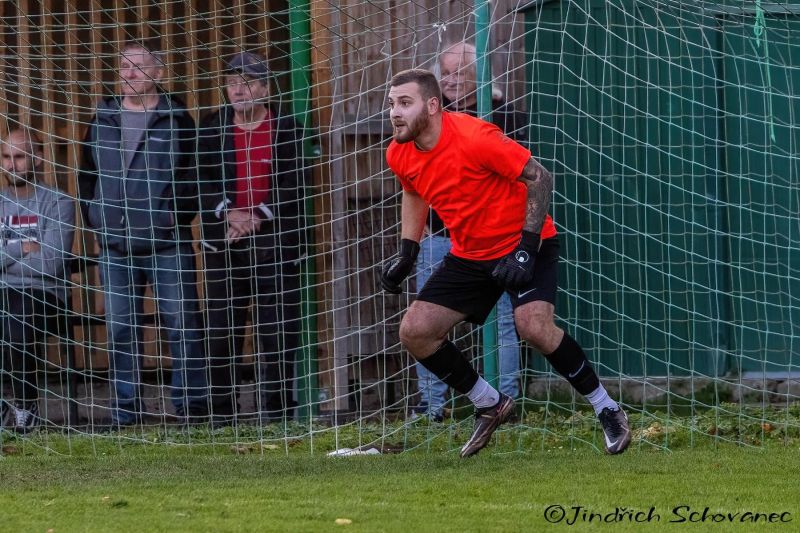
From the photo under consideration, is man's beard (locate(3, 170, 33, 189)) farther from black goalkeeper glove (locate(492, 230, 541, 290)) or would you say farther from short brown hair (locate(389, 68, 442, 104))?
black goalkeeper glove (locate(492, 230, 541, 290))

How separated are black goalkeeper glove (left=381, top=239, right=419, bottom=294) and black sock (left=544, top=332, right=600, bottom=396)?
2.71 feet

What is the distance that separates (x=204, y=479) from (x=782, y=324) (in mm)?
4107

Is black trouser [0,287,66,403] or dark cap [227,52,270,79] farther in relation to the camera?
black trouser [0,287,66,403]

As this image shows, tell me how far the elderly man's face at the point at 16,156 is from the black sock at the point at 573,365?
3853 mm

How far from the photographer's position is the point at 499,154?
6734 millimetres

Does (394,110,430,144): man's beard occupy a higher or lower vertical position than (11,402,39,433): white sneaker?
higher

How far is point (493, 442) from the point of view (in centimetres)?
807

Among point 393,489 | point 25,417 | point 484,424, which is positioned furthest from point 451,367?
point 25,417

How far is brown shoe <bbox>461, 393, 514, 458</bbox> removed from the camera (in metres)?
7.24

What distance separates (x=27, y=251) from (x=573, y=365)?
399 centimetres

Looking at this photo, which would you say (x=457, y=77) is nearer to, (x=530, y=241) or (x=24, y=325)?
(x=530, y=241)

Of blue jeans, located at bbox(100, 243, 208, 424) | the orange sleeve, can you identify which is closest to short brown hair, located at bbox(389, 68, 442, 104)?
the orange sleeve

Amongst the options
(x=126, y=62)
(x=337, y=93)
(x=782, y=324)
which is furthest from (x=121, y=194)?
(x=782, y=324)

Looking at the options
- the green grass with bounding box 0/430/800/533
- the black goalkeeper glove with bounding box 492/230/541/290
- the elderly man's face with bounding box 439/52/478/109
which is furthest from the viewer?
the elderly man's face with bounding box 439/52/478/109
